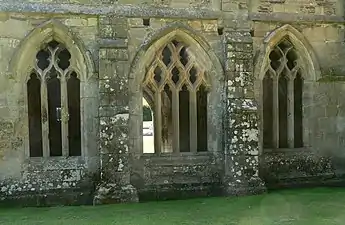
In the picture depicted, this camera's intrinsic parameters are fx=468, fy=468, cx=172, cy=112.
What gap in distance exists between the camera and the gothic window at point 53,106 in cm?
875

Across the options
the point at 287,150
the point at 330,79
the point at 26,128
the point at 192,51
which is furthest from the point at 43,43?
the point at 330,79

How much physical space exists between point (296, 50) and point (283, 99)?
109 cm

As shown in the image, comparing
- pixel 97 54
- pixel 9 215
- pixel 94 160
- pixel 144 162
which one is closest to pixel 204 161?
pixel 144 162

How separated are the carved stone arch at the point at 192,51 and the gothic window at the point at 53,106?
121cm

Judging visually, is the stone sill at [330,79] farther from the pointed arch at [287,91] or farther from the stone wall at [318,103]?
the pointed arch at [287,91]

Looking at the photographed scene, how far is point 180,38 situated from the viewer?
9.18m

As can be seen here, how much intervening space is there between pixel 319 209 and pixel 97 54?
4770 millimetres

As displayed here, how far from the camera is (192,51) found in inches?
365

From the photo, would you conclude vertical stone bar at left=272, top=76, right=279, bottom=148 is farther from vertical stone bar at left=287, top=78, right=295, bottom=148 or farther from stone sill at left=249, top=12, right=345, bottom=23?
stone sill at left=249, top=12, right=345, bottom=23

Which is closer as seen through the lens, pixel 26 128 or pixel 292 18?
pixel 26 128

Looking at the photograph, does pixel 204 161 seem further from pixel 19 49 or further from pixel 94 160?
pixel 19 49

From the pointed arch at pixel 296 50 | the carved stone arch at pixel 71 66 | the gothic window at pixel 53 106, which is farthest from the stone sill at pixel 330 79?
the gothic window at pixel 53 106

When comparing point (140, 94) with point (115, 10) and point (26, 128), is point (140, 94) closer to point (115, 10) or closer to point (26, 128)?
point (115, 10)

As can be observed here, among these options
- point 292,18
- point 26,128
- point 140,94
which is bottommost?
point 26,128
